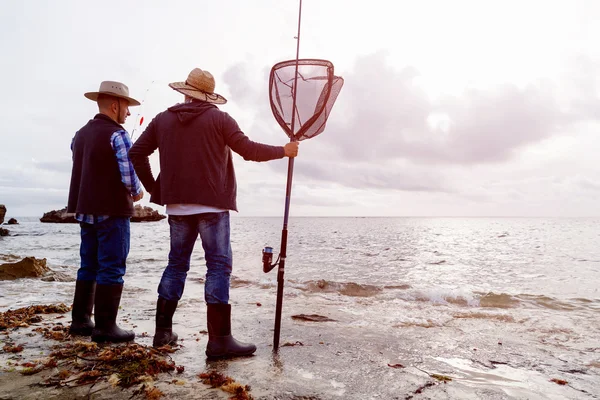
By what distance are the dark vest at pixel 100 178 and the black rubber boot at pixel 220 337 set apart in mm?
1336

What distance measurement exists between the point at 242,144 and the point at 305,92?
1.24 metres

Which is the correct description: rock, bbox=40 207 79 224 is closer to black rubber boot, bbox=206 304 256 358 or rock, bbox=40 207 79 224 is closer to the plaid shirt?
the plaid shirt

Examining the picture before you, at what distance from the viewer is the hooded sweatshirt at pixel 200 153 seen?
11.0 feet

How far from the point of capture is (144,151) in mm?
3631

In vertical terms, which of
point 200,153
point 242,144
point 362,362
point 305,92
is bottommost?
point 362,362

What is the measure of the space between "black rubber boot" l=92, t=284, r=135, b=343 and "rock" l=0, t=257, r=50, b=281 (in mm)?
6784

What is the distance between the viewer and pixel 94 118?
3.93 metres

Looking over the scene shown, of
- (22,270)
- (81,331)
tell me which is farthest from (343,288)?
(22,270)

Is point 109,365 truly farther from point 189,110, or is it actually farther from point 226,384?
point 189,110

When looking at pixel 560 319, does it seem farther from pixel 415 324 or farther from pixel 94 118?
pixel 94 118

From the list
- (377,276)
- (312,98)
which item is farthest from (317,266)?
(312,98)

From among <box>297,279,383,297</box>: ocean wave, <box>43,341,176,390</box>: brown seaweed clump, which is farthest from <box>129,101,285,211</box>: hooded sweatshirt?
<box>297,279,383,297</box>: ocean wave

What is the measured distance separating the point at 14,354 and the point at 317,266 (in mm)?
11232

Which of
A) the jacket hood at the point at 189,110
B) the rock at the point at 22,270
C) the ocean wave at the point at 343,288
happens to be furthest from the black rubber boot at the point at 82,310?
the rock at the point at 22,270
